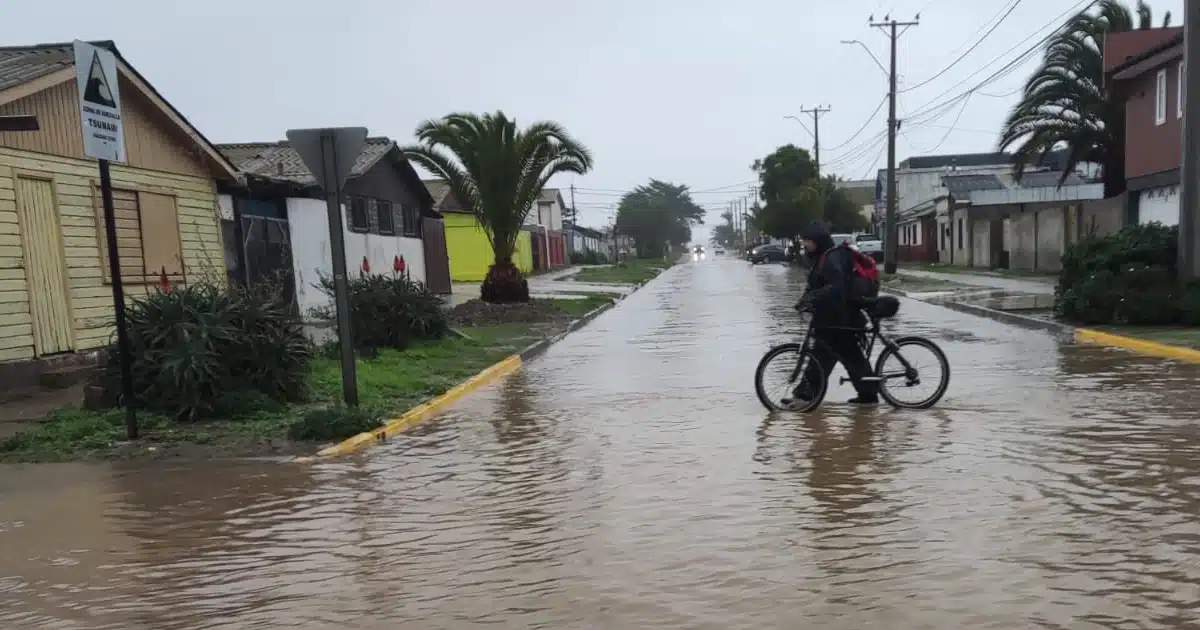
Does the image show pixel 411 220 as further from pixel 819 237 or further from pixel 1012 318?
pixel 819 237

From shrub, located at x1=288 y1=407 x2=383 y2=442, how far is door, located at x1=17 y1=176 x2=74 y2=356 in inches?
214

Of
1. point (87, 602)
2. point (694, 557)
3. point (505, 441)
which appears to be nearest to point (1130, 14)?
point (505, 441)

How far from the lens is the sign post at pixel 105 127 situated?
305 inches

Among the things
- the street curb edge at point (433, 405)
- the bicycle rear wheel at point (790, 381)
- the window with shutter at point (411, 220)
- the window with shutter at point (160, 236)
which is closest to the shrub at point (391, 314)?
the street curb edge at point (433, 405)

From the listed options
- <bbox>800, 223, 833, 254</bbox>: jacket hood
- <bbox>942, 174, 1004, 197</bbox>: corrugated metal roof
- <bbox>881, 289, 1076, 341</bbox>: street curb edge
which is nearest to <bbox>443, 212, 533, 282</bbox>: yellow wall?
<bbox>942, 174, 1004, 197</bbox>: corrugated metal roof

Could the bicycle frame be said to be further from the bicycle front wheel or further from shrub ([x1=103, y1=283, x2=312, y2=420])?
shrub ([x1=103, y1=283, x2=312, y2=420])

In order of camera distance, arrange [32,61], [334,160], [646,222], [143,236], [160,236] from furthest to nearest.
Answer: [646,222], [160,236], [143,236], [32,61], [334,160]

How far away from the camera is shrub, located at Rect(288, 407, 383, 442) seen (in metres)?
8.39

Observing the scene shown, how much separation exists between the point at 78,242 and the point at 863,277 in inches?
397

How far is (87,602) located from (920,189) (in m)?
79.2

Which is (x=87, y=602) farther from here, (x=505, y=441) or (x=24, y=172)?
(x=24, y=172)

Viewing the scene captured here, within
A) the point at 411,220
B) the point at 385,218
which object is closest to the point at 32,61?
the point at 385,218

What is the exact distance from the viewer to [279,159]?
23031 millimetres

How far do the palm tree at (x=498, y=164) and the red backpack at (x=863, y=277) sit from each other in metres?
14.7
